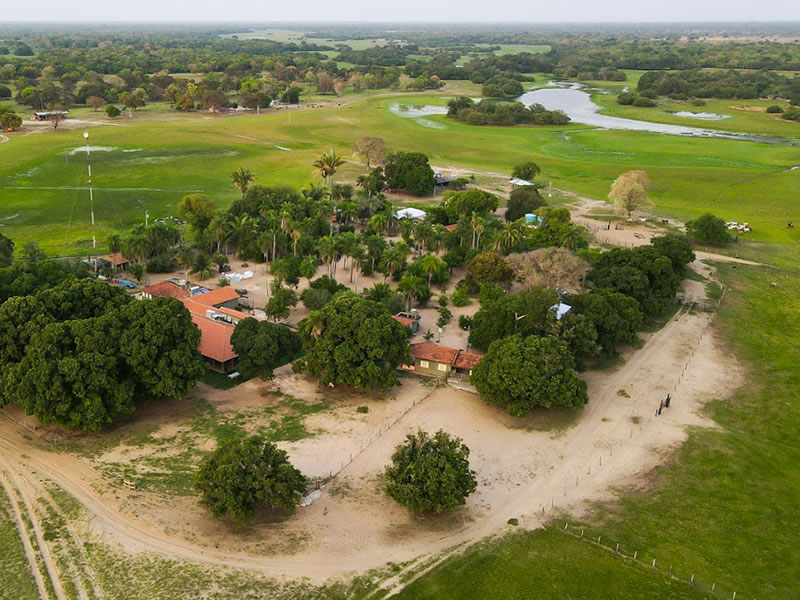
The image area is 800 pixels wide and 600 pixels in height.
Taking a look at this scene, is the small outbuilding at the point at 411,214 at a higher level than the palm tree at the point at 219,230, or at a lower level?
lower

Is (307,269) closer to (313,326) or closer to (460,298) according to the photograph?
(460,298)

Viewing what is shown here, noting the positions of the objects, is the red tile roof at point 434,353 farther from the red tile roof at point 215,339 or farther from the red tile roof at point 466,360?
the red tile roof at point 215,339

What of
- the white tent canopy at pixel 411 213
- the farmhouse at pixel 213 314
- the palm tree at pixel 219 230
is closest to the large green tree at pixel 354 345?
the farmhouse at pixel 213 314

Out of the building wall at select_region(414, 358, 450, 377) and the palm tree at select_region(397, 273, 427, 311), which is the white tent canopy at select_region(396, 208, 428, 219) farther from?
the building wall at select_region(414, 358, 450, 377)

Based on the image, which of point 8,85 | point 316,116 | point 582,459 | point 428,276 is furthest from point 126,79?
point 582,459

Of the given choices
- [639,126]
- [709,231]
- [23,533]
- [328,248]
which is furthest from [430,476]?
[639,126]

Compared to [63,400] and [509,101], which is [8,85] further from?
[63,400]
